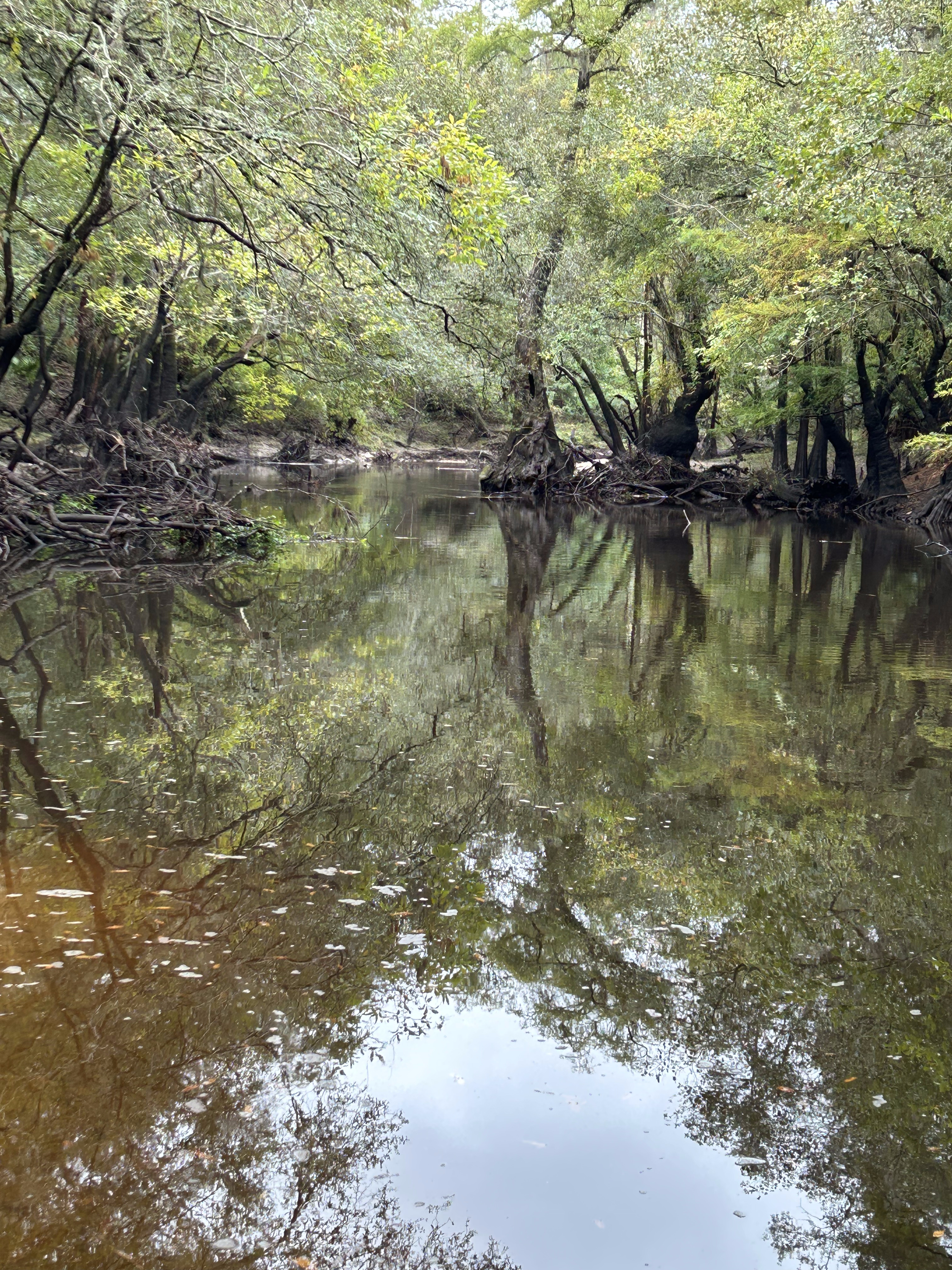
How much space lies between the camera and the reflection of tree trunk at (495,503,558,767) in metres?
6.36

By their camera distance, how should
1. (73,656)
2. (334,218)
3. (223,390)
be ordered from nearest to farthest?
(73,656) < (334,218) < (223,390)

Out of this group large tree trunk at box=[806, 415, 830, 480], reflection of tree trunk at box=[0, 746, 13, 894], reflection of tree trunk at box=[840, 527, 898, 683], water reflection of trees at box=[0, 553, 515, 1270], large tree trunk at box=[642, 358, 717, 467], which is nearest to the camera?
water reflection of trees at box=[0, 553, 515, 1270]

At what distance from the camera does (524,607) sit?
10.6 metres

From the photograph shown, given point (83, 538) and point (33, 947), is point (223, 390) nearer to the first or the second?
point (83, 538)

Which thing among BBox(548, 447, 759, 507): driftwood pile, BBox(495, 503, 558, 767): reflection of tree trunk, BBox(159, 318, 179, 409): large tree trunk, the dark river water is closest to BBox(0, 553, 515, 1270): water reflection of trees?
the dark river water

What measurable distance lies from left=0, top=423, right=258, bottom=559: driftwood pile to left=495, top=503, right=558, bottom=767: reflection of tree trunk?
178 inches

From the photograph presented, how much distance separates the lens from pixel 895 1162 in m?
2.48

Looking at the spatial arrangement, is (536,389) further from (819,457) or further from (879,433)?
(819,457)

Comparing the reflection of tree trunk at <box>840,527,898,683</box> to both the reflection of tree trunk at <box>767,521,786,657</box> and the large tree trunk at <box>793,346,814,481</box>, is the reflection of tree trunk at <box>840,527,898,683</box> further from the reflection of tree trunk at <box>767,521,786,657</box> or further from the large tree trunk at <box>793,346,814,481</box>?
the large tree trunk at <box>793,346,814,481</box>

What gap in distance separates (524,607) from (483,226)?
13.9 feet

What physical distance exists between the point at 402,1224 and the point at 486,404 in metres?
15.9

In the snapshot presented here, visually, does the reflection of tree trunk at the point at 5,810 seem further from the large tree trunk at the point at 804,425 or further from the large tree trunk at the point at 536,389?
the large tree trunk at the point at 804,425

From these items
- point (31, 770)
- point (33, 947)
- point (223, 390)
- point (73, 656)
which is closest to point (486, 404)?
point (73, 656)

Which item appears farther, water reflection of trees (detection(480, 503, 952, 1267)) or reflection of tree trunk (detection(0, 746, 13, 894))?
reflection of tree trunk (detection(0, 746, 13, 894))
